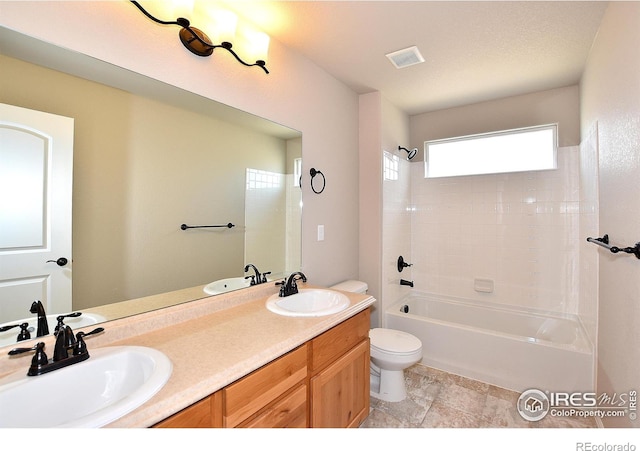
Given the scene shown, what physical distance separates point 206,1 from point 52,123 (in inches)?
38.0

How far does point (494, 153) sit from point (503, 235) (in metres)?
0.82

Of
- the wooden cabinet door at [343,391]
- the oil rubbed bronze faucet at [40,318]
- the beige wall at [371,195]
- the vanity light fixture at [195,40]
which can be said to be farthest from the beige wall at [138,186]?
the beige wall at [371,195]

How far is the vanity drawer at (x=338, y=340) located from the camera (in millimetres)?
1359

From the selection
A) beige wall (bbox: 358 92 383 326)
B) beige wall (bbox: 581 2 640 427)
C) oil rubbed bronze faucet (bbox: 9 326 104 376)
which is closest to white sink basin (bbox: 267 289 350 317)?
oil rubbed bronze faucet (bbox: 9 326 104 376)

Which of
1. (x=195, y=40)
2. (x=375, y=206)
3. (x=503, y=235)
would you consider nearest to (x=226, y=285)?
(x=195, y=40)

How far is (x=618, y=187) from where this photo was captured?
1517 millimetres

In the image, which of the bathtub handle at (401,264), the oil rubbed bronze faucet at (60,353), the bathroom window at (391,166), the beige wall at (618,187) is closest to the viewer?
the oil rubbed bronze faucet at (60,353)

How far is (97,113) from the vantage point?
1.17 metres

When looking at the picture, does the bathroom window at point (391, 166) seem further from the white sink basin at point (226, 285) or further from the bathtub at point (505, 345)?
the white sink basin at point (226, 285)

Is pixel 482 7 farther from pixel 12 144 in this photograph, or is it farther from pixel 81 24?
pixel 12 144

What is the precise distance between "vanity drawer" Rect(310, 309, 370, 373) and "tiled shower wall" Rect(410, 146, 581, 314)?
1822 mm

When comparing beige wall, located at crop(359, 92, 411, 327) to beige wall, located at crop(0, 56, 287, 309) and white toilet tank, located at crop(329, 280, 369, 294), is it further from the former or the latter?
beige wall, located at crop(0, 56, 287, 309)

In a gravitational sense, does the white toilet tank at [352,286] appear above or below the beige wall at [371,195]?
below

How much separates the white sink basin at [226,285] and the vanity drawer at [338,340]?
1.98 feet
